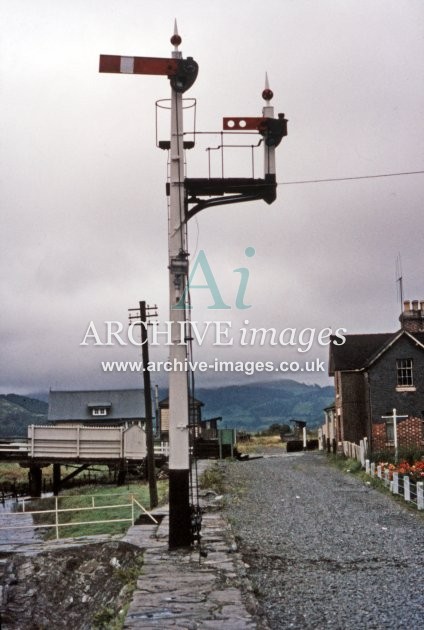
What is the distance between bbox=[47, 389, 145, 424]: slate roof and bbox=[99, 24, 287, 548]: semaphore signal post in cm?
5108

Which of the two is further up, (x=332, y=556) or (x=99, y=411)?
(x=99, y=411)

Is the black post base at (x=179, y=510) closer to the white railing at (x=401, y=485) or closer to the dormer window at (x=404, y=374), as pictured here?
the white railing at (x=401, y=485)

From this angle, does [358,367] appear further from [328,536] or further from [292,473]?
[328,536]

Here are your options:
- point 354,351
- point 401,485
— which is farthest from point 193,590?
point 354,351

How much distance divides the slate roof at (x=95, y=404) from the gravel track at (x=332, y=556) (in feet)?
138

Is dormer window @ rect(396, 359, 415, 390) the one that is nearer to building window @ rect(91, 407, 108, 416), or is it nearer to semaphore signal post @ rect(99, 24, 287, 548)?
semaphore signal post @ rect(99, 24, 287, 548)

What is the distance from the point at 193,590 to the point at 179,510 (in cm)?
243

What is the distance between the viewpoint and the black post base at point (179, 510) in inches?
401

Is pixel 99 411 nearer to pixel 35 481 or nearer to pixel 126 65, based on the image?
pixel 35 481

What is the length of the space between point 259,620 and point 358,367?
1170 inches

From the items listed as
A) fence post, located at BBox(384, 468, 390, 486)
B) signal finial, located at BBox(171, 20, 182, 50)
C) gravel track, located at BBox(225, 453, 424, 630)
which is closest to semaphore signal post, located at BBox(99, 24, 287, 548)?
signal finial, located at BBox(171, 20, 182, 50)

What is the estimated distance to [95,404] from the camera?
6206 centimetres

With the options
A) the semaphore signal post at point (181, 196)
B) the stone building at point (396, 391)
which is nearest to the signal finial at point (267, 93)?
the semaphore signal post at point (181, 196)

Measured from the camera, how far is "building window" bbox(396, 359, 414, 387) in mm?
31750
